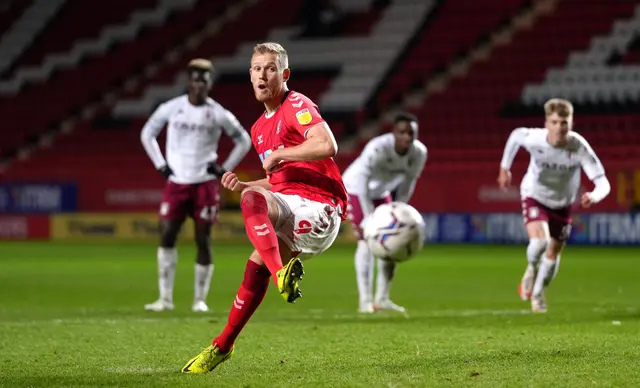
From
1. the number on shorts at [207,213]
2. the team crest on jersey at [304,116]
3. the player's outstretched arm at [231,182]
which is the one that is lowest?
the number on shorts at [207,213]

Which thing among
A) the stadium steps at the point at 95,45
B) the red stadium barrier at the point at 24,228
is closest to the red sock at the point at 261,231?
the red stadium barrier at the point at 24,228

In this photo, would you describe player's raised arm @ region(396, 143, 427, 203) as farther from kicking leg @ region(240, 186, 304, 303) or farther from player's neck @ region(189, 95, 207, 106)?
kicking leg @ region(240, 186, 304, 303)

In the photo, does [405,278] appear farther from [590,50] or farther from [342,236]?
[590,50]

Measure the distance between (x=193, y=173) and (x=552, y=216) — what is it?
3.39 meters

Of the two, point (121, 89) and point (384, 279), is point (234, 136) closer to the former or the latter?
point (384, 279)

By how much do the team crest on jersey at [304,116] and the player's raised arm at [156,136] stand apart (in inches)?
191

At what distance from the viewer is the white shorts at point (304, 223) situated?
5.93 m

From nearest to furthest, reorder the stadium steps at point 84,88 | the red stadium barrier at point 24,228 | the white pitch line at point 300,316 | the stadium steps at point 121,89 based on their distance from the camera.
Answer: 1. the white pitch line at point 300,316
2. the red stadium barrier at point 24,228
3. the stadium steps at point 121,89
4. the stadium steps at point 84,88

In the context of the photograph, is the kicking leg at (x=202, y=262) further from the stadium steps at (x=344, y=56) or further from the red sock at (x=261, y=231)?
the stadium steps at (x=344, y=56)

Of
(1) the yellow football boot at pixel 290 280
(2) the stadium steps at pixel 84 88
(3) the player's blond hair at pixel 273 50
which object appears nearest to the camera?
(1) the yellow football boot at pixel 290 280

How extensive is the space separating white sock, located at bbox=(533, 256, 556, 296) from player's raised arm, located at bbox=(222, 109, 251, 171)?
9.95 feet

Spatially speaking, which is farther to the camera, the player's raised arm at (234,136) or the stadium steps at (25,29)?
the stadium steps at (25,29)

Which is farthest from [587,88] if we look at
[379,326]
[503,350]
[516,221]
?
[503,350]

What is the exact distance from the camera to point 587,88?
79.2 ft
